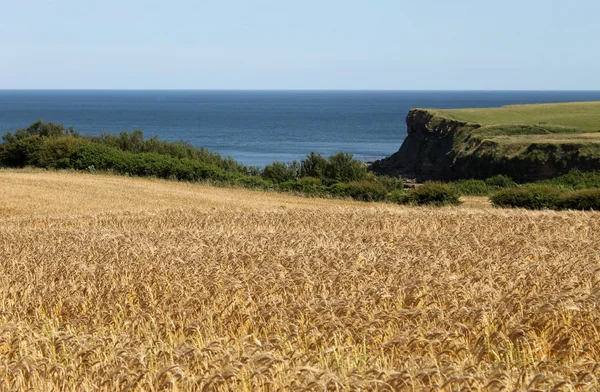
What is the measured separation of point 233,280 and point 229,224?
10940 millimetres

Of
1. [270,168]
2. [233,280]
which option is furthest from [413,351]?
[270,168]

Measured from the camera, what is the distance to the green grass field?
281ft

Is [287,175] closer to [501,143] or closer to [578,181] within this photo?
[578,181]

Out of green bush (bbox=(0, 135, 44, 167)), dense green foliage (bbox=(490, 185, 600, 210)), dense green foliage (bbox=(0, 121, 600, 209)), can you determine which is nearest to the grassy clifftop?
dense green foliage (bbox=(0, 121, 600, 209))

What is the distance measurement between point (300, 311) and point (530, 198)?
2266 cm

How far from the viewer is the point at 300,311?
27.2 ft

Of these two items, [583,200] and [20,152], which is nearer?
[583,200]

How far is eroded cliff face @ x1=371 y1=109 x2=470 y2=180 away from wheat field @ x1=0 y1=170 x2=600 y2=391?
69.4 m

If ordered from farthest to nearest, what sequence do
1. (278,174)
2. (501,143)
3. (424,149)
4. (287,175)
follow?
(424,149) < (501,143) < (287,175) < (278,174)

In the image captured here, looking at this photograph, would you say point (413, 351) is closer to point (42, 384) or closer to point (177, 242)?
point (42, 384)

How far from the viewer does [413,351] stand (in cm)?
732

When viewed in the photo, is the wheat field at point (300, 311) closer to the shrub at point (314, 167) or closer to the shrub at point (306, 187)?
the shrub at point (306, 187)

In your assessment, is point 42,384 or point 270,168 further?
point 270,168

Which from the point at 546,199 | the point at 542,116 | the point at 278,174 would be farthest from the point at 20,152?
the point at 542,116
